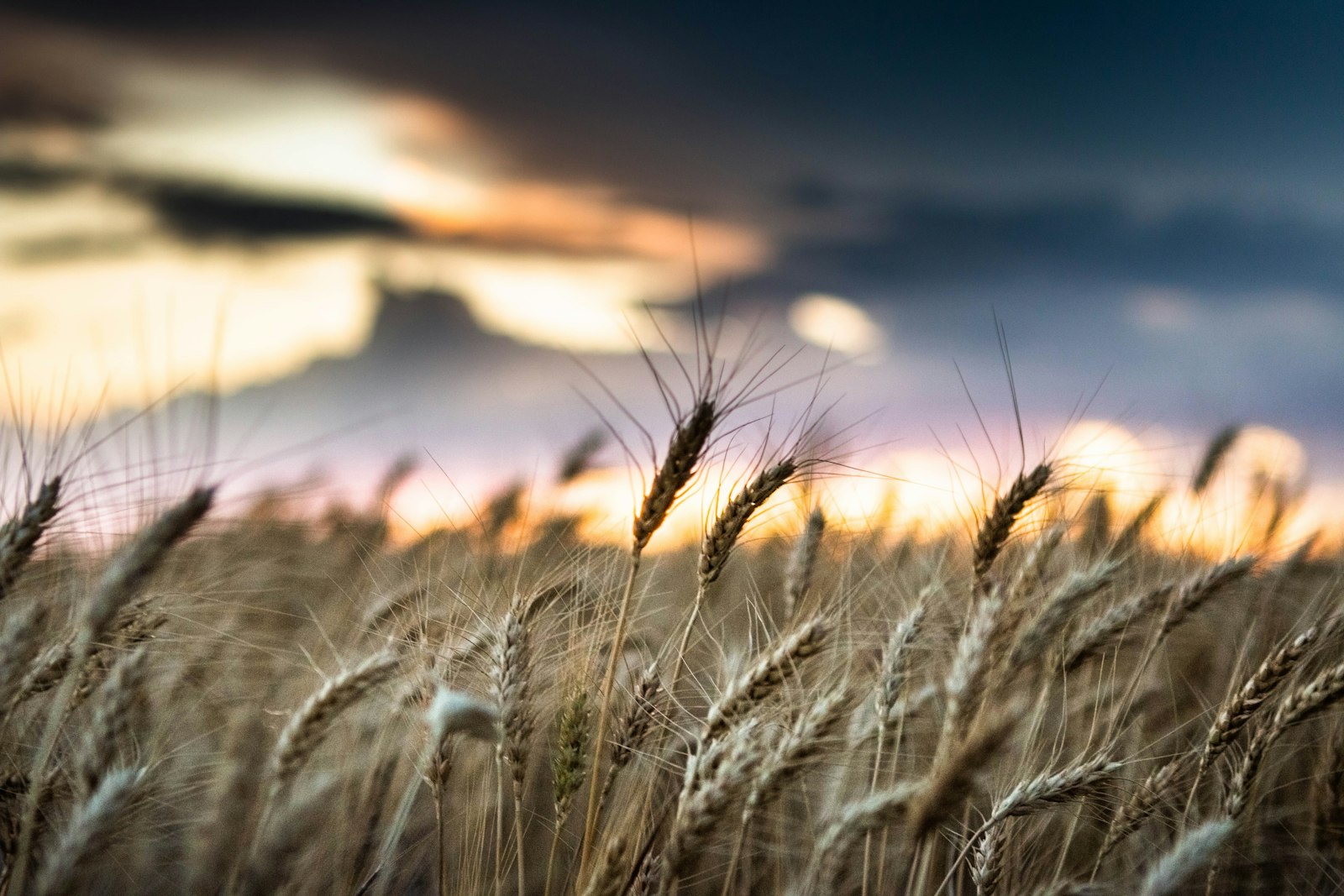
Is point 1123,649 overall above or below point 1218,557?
below

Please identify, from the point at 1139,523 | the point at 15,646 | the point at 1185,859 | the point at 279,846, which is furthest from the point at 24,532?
the point at 1139,523

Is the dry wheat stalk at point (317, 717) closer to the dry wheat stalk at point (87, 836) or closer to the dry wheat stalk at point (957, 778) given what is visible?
the dry wheat stalk at point (87, 836)

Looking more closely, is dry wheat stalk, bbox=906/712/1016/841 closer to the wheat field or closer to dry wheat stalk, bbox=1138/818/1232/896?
the wheat field

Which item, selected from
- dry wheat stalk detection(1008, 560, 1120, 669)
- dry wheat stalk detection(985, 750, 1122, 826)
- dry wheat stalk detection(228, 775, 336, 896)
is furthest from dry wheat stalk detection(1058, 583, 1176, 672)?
dry wheat stalk detection(228, 775, 336, 896)

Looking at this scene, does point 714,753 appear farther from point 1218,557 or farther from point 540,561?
point 1218,557

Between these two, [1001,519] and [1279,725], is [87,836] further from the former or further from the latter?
[1279,725]

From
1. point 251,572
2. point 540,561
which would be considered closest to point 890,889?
point 540,561

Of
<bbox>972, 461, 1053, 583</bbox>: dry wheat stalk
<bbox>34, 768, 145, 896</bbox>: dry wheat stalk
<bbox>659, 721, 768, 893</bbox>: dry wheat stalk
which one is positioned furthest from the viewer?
<bbox>972, 461, 1053, 583</bbox>: dry wheat stalk

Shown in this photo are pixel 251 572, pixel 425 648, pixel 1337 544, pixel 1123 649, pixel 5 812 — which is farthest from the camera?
pixel 1337 544

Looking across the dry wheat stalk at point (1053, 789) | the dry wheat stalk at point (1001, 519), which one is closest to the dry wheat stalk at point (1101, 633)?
the dry wheat stalk at point (1001, 519)

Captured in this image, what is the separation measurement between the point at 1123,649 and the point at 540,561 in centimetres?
241

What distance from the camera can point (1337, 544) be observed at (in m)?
7.11

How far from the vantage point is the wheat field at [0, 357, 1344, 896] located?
1.90 metres

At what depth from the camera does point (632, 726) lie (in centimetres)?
233
